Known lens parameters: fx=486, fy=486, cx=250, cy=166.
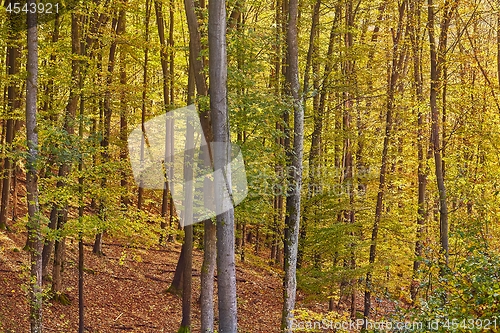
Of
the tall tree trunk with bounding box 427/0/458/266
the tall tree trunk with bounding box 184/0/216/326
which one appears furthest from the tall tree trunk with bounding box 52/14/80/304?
the tall tree trunk with bounding box 427/0/458/266

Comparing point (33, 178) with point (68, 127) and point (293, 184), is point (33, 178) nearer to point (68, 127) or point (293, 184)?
point (68, 127)

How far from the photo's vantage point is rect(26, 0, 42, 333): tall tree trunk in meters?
9.30

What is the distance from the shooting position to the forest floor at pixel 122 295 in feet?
43.1

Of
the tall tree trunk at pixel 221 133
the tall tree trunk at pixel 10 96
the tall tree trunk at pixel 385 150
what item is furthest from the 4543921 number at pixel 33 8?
the tall tree trunk at pixel 385 150

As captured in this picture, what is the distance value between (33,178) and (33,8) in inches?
132

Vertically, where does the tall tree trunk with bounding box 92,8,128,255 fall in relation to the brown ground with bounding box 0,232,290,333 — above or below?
above

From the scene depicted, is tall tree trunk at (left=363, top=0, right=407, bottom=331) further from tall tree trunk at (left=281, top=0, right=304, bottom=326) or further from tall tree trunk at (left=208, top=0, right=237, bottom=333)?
tall tree trunk at (left=208, top=0, right=237, bottom=333)

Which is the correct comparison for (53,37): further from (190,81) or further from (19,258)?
(19,258)

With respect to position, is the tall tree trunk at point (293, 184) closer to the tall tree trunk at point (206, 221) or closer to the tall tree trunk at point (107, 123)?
the tall tree trunk at point (206, 221)

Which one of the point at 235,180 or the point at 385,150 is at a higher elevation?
the point at 385,150

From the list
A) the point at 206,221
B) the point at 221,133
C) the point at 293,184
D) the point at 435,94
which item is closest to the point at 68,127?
the point at 206,221

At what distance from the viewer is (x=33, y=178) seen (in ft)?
31.4

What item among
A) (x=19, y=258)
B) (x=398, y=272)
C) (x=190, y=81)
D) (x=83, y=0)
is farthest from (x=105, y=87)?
(x=398, y=272)

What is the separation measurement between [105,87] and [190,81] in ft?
10.6
